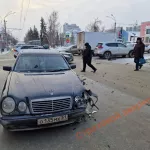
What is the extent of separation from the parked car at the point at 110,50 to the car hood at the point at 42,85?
15.6 meters

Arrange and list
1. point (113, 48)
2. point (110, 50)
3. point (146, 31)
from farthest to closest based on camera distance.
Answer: point (146, 31) < point (113, 48) < point (110, 50)

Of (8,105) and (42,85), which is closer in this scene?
(8,105)

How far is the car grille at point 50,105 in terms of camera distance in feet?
10.7

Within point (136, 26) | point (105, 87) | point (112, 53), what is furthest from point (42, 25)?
point (105, 87)

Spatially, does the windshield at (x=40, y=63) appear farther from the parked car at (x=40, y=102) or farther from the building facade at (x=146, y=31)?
the building facade at (x=146, y=31)

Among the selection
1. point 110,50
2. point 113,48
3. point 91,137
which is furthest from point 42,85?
point 113,48

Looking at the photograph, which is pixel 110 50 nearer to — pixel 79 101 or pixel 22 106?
pixel 79 101

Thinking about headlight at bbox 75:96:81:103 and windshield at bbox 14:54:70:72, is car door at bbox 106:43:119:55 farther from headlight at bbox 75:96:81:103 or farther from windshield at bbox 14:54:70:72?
headlight at bbox 75:96:81:103

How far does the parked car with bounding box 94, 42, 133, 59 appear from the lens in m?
19.6

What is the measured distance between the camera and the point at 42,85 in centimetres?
367

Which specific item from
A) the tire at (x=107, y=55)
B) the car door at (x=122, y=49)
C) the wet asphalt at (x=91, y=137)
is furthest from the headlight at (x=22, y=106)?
the car door at (x=122, y=49)

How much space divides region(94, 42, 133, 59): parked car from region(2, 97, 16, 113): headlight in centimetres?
1699

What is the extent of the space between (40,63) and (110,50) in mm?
15602

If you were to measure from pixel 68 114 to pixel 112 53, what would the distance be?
17.3 meters
